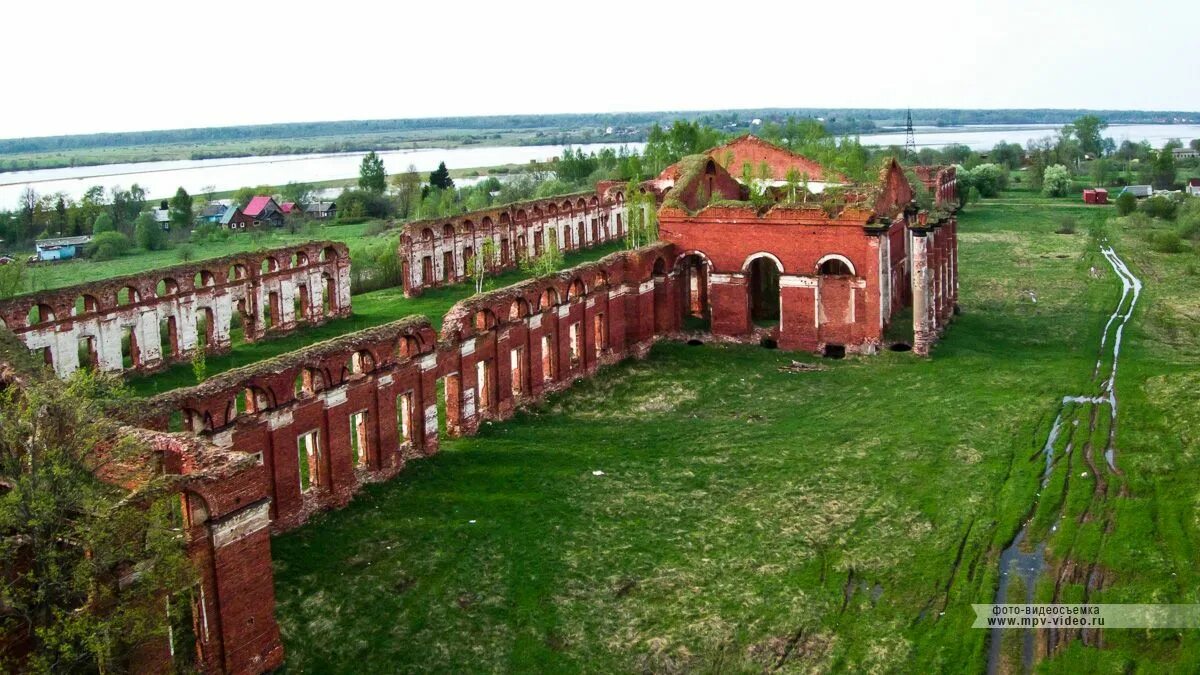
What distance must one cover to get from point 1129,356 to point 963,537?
16.9 meters

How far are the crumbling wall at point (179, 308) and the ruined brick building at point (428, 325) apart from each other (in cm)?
7

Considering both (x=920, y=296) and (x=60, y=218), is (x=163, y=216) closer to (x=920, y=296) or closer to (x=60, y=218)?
(x=60, y=218)

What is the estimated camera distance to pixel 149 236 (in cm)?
6906

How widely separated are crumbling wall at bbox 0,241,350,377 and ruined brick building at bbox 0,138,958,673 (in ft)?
0.21

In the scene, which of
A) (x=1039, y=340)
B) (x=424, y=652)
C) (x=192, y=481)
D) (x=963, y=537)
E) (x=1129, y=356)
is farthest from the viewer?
(x=1039, y=340)

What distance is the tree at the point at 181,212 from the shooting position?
252 ft

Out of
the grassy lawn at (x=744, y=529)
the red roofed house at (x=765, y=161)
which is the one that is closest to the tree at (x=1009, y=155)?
the red roofed house at (x=765, y=161)

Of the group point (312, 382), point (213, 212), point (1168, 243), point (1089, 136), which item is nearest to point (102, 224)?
point (213, 212)

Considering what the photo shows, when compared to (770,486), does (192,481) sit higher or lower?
higher

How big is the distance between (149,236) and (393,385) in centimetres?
5117

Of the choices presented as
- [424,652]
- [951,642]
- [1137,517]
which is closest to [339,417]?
[424,652]

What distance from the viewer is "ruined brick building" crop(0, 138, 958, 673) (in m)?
16.5

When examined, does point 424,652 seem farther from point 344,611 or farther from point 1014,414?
point 1014,414

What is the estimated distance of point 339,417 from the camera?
894 inches
